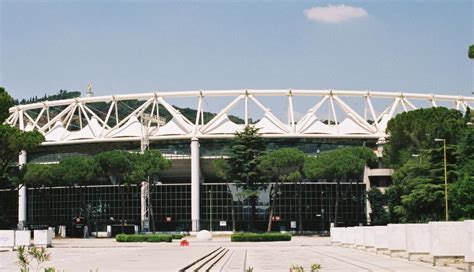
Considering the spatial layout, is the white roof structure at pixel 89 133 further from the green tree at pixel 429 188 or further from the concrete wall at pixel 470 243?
the concrete wall at pixel 470 243

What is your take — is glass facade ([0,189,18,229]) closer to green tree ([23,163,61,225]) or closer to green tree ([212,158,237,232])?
green tree ([23,163,61,225])

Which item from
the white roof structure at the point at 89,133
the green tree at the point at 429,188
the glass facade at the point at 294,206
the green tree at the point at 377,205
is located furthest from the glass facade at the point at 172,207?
the green tree at the point at 429,188

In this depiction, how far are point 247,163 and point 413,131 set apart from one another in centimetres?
1891

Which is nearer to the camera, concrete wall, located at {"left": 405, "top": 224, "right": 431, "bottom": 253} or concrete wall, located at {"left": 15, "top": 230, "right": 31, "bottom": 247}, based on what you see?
concrete wall, located at {"left": 405, "top": 224, "right": 431, "bottom": 253}

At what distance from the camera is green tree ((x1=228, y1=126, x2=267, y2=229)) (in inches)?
3477

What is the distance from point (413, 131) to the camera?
83250mm

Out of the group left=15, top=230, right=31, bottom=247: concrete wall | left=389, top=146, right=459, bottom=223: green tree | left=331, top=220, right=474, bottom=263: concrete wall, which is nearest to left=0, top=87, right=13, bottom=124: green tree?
left=15, top=230, right=31, bottom=247: concrete wall

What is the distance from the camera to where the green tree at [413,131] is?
264 ft

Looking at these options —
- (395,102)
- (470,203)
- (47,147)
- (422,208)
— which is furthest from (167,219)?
Result: (470,203)

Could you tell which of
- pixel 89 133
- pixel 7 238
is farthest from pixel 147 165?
pixel 7 238

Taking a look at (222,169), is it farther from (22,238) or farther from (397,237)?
(397,237)

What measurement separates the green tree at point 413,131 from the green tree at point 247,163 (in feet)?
A: 49.4

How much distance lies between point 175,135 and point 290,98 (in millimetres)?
15390

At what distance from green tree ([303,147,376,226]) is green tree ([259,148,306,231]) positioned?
1463 mm
